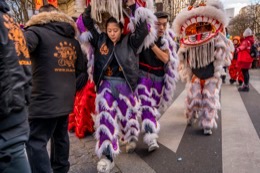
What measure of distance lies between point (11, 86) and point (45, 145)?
3.86ft

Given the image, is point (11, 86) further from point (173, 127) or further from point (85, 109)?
point (173, 127)

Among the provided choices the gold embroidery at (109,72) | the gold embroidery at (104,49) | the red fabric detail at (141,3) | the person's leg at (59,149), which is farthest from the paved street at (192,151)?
the red fabric detail at (141,3)

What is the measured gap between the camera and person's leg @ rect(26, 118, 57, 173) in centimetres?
236

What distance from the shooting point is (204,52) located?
4.14 metres

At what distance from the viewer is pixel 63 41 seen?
99.7 inches

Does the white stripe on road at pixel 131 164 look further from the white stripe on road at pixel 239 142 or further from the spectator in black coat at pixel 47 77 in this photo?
the spectator in black coat at pixel 47 77

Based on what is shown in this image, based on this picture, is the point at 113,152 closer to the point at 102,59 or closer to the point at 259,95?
the point at 102,59

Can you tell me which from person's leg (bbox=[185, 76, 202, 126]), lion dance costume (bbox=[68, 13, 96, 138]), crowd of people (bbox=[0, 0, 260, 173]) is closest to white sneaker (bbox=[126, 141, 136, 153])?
crowd of people (bbox=[0, 0, 260, 173])

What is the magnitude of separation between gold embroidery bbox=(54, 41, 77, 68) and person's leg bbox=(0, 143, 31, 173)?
1.09 m

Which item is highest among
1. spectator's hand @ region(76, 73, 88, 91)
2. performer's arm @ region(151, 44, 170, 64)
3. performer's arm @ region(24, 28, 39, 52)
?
performer's arm @ region(24, 28, 39, 52)

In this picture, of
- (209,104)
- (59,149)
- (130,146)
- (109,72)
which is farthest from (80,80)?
(209,104)

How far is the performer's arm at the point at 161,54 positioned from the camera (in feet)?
11.1

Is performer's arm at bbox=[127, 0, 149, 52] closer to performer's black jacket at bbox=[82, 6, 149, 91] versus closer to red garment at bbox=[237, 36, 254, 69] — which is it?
performer's black jacket at bbox=[82, 6, 149, 91]

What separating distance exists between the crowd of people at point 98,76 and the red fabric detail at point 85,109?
15 millimetres
